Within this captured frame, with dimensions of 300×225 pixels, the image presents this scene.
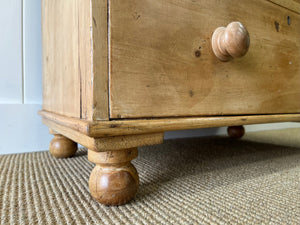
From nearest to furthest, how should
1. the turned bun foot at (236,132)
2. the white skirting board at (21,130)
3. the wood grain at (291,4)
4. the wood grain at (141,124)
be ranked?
the wood grain at (141,124)
the wood grain at (291,4)
the white skirting board at (21,130)
the turned bun foot at (236,132)

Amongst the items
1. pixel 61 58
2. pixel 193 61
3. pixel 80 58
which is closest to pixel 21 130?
pixel 61 58

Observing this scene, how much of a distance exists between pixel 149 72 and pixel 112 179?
19 centimetres

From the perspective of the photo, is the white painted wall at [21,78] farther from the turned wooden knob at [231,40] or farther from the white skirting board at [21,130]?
the turned wooden knob at [231,40]

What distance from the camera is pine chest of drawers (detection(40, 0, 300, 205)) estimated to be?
13.9 inches

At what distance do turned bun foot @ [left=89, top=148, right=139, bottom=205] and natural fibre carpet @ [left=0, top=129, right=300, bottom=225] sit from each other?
0.02 meters

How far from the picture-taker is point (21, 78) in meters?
0.81

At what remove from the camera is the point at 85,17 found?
1.19ft

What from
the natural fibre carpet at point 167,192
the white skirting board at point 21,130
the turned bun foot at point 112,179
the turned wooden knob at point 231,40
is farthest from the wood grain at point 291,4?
the white skirting board at point 21,130

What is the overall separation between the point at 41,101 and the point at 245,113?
701mm

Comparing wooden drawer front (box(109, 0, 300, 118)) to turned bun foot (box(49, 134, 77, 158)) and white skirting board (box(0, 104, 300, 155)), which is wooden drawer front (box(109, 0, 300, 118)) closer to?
turned bun foot (box(49, 134, 77, 158))

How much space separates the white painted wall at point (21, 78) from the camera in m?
0.77

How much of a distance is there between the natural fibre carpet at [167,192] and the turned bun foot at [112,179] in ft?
0.06

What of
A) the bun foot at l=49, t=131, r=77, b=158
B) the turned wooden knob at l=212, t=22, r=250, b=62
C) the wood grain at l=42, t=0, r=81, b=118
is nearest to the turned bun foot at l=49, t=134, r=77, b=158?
the bun foot at l=49, t=131, r=77, b=158

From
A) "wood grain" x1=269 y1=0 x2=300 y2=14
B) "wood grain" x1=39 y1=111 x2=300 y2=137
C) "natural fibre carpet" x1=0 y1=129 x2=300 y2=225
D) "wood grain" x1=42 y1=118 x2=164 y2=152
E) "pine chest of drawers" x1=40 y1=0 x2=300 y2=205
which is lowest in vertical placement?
"natural fibre carpet" x1=0 y1=129 x2=300 y2=225
